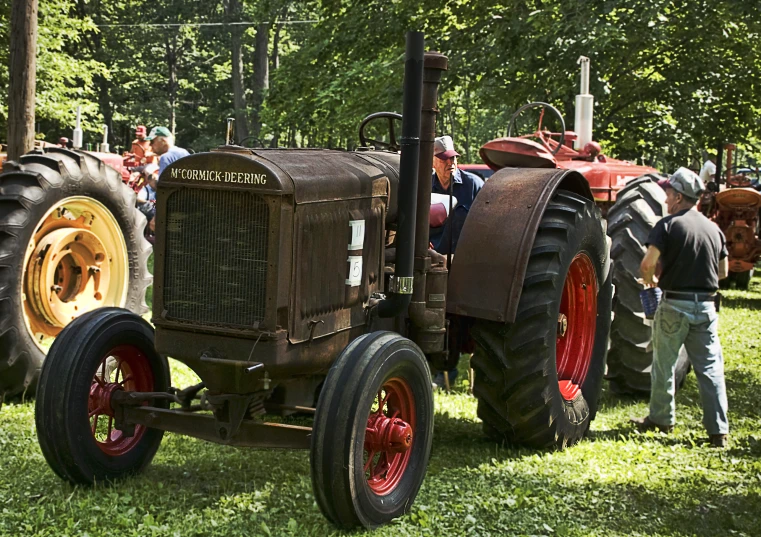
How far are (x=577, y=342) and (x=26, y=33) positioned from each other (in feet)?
20.3

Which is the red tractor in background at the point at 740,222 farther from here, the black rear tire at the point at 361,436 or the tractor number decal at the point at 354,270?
the black rear tire at the point at 361,436

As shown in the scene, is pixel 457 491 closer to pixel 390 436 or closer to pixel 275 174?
pixel 390 436

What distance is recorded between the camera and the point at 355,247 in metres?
4.85

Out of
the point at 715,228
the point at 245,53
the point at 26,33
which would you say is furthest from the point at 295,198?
the point at 245,53

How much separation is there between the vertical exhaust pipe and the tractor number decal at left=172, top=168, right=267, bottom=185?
0.68 m

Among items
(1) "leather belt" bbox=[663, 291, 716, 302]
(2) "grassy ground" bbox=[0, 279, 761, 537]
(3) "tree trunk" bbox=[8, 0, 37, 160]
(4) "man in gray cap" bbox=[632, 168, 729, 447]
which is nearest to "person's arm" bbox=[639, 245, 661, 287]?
(4) "man in gray cap" bbox=[632, 168, 729, 447]

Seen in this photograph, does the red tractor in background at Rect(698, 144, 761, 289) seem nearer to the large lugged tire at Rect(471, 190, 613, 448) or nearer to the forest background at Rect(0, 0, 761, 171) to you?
the forest background at Rect(0, 0, 761, 171)

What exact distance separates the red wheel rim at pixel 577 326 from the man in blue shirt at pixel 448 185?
2.52 feet

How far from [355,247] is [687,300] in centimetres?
260

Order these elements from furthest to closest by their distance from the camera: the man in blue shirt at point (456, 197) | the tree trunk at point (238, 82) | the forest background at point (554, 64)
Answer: the tree trunk at point (238, 82), the forest background at point (554, 64), the man in blue shirt at point (456, 197)

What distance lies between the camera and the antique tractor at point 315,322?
4.40 m

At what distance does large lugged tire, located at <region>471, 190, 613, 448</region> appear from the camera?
5.50 meters

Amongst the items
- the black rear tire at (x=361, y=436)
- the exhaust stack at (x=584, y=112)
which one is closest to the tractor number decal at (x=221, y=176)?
the black rear tire at (x=361, y=436)

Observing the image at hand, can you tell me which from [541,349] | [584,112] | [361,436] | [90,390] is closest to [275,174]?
[361,436]
